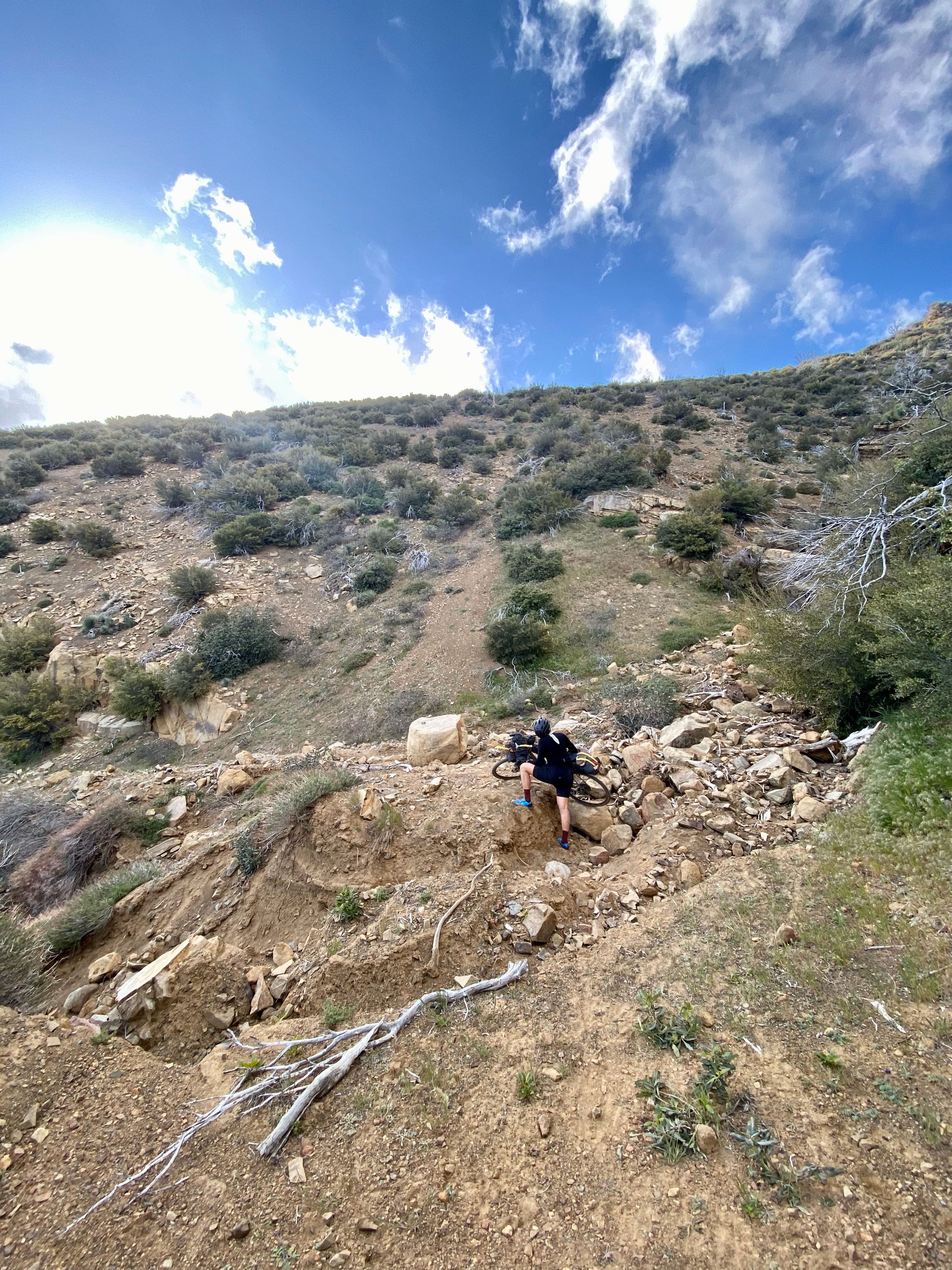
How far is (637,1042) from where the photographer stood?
2613 millimetres

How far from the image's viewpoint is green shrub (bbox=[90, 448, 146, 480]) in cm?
2128

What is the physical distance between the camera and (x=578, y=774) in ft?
16.2

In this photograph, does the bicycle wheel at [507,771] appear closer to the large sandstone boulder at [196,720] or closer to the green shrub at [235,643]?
the large sandstone boulder at [196,720]

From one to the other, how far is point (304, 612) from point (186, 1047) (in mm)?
12443

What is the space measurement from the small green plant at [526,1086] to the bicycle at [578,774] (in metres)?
2.50

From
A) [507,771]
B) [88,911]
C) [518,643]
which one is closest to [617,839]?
[507,771]

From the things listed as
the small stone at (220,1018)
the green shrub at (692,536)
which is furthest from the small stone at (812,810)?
the green shrub at (692,536)

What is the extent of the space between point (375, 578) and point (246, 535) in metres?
5.41

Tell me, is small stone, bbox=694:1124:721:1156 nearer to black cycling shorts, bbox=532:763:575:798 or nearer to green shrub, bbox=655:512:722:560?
black cycling shorts, bbox=532:763:575:798

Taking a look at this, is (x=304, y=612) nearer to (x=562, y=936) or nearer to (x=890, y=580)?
(x=562, y=936)

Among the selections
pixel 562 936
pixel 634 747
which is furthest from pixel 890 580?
pixel 562 936

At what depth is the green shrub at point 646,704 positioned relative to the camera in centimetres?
656

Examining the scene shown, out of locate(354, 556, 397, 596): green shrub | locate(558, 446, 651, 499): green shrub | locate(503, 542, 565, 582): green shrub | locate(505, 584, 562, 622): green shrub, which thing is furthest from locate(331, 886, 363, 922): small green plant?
locate(558, 446, 651, 499): green shrub

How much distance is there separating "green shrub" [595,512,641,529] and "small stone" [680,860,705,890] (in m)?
13.7
